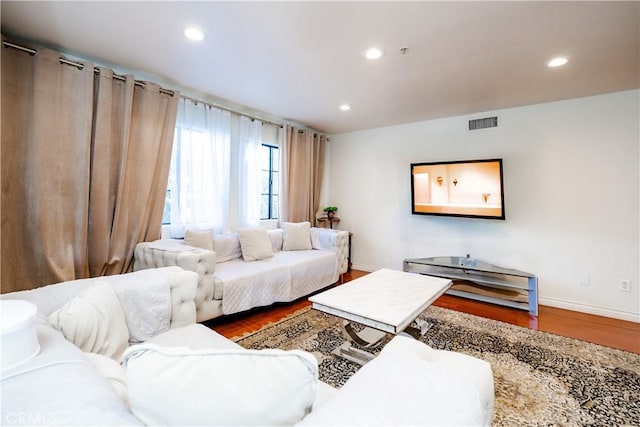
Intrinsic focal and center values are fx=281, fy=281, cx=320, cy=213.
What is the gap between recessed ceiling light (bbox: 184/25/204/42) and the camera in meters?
1.95

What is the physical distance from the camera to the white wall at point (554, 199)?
2949 mm

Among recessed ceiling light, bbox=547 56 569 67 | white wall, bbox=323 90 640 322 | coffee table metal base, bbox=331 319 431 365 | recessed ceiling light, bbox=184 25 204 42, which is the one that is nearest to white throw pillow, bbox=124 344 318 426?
coffee table metal base, bbox=331 319 431 365

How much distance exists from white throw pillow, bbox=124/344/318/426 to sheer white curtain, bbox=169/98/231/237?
270cm

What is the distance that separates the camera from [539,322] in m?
2.85

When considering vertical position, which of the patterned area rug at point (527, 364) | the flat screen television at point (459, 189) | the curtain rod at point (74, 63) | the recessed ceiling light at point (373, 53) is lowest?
the patterned area rug at point (527, 364)

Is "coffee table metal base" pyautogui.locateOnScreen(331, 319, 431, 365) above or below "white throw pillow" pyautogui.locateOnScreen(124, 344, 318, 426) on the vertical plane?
below

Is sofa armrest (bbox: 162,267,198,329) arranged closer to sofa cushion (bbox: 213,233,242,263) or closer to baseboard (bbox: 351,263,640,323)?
sofa cushion (bbox: 213,233,242,263)

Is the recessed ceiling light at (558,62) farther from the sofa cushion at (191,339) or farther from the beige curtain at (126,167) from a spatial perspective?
the beige curtain at (126,167)

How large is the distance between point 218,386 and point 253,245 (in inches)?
111

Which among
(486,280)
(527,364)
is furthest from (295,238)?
(527,364)

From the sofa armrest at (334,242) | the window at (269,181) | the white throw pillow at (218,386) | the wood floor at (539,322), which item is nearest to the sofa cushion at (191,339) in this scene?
the white throw pillow at (218,386)

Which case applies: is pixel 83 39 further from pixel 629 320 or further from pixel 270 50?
pixel 629 320

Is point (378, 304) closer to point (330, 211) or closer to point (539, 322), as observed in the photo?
point (539, 322)

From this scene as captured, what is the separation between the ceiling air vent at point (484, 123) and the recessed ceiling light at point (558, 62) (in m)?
1.23
